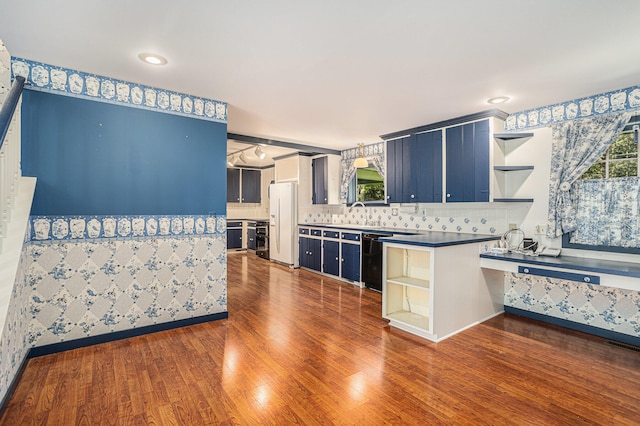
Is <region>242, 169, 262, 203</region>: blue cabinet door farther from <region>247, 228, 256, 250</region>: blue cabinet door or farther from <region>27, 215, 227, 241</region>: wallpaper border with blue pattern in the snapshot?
<region>27, 215, 227, 241</region>: wallpaper border with blue pattern

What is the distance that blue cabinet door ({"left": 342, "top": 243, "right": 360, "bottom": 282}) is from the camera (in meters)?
5.34

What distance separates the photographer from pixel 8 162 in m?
2.02

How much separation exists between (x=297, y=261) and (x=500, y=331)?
4151mm

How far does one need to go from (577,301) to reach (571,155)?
162cm

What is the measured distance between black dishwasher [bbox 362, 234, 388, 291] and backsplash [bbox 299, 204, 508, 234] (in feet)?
2.37

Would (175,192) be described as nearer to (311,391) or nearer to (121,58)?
(121,58)

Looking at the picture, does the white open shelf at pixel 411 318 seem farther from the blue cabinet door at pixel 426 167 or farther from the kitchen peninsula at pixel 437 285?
the blue cabinet door at pixel 426 167

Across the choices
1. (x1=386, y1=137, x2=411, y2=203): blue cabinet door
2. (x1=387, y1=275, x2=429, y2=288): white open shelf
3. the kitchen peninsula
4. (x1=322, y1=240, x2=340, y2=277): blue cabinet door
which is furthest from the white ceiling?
(x1=322, y1=240, x2=340, y2=277): blue cabinet door

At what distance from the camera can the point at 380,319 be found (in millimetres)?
3766

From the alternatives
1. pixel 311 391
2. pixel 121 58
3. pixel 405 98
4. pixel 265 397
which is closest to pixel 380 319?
pixel 311 391

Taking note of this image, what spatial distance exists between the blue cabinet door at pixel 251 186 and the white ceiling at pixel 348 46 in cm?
→ 544

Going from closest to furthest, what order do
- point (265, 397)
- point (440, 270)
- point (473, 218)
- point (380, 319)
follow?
1. point (265, 397)
2. point (440, 270)
3. point (380, 319)
4. point (473, 218)

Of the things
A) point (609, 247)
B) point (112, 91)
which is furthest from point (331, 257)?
point (112, 91)

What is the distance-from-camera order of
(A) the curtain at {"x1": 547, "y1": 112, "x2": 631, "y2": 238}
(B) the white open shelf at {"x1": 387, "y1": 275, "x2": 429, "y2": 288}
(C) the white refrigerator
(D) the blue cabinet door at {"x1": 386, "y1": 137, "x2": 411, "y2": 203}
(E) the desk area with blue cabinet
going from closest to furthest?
(E) the desk area with blue cabinet → (A) the curtain at {"x1": 547, "y1": 112, "x2": 631, "y2": 238} → (B) the white open shelf at {"x1": 387, "y1": 275, "x2": 429, "y2": 288} → (D) the blue cabinet door at {"x1": 386, "y1": 137, "x2": 411, "y2": 203} → (C) the white refrigerator
